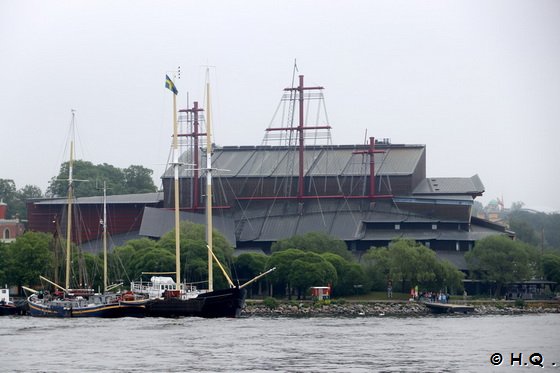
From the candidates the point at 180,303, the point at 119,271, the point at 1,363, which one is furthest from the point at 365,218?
the point at 1,363

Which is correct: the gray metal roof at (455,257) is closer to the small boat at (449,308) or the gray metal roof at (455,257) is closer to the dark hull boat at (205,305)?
the small boat at (449,308)

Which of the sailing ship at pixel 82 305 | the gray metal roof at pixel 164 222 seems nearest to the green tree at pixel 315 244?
the gray metal roof at pixel 164 222

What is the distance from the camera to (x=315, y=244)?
169250 mm

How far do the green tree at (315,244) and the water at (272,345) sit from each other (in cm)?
5102

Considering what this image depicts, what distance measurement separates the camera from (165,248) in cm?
15700

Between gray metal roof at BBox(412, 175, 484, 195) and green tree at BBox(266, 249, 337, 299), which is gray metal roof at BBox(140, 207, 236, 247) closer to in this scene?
green tree at BBox(266, 249, 337, 299)

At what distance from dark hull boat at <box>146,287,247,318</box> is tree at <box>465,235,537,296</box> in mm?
51859

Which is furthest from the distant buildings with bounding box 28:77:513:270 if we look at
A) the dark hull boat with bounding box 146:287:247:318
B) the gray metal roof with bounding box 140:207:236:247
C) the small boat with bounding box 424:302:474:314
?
the dark hull boat with bounding box 146:287:247:318

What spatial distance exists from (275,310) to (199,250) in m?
17.2

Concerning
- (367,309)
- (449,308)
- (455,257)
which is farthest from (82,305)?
(455,257)

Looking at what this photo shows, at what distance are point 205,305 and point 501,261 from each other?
183 feet

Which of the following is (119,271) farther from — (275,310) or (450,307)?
(450,307)

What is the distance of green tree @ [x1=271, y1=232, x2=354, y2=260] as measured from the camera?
168625mm

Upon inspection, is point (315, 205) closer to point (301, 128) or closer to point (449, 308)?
point (301, 128)
